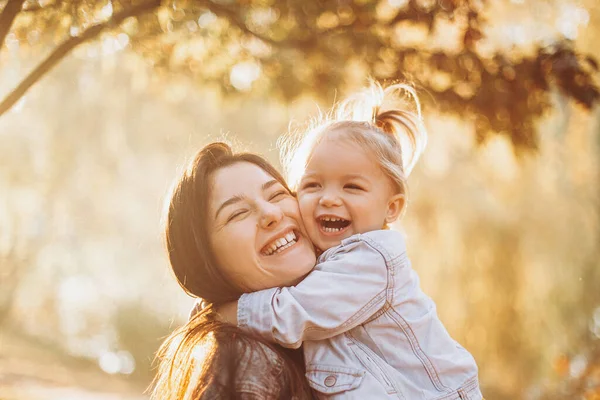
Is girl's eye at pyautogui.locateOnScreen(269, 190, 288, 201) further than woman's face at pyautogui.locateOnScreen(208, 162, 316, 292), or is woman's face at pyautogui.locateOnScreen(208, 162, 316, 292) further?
girl's eye at pyautogui.locateOnScreen(269, 190, 288, 201)

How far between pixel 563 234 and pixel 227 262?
6.72 m

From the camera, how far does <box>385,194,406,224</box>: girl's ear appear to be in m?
2.15

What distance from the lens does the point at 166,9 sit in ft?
9.37

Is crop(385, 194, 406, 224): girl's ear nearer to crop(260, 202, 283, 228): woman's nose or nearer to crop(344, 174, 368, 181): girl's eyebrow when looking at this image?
crop(344, 174, 368, 181): girl's eyebrow

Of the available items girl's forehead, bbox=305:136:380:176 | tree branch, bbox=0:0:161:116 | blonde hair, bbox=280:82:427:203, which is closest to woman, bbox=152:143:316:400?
girl's forehead, bbox=305:136:380:176

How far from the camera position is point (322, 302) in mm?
1784

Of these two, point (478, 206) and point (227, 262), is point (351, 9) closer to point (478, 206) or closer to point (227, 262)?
point (227, 262)

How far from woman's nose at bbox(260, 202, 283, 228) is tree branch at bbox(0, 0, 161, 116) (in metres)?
0.99

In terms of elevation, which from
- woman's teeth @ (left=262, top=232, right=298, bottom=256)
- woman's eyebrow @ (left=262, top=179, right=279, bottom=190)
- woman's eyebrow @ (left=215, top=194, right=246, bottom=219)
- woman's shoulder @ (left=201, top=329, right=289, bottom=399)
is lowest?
woman's shoulder @ (left=201, top=329, right=289, bottom=399)

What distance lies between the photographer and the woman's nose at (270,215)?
1.88 meters

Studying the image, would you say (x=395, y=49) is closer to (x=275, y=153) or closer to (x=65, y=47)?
(x=65, y=47)

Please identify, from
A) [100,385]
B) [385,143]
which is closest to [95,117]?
[100,385]

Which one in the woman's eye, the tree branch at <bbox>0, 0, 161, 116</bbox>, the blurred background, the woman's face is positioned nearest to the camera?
the woman's face

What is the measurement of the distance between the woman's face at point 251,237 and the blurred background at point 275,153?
0.27 m
